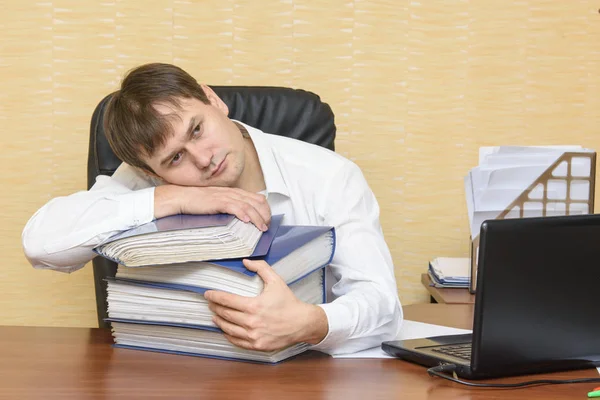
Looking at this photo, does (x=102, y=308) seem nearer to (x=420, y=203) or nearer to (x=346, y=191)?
(x=346, y=191)

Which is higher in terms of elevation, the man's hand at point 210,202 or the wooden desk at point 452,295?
the man's hand at point 210,202

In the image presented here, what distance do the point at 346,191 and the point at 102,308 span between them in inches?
25.1

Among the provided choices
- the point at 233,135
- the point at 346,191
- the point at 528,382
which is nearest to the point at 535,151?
the point at 346,191

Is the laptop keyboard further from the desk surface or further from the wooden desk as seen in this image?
the wooden desk

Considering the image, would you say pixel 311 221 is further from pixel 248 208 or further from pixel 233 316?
pixel 233 316

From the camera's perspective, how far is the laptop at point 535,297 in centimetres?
92

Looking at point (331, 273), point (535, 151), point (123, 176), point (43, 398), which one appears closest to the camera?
point (43, 398)

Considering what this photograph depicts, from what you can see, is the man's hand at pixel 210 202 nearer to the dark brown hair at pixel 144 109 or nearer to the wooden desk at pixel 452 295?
the dark brown hair at pixel 144 109

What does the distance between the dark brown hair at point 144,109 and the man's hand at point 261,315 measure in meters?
0.40

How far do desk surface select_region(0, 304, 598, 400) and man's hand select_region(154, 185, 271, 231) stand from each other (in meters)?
0.23

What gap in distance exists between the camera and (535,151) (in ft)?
5.48

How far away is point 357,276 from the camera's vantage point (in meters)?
1.31

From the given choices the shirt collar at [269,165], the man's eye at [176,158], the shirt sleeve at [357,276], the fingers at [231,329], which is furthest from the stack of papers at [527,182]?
the fingers at [231,329]

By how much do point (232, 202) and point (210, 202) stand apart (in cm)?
4
